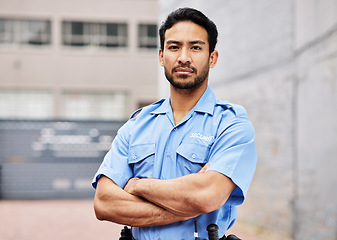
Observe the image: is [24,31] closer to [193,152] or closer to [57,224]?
[57,224]

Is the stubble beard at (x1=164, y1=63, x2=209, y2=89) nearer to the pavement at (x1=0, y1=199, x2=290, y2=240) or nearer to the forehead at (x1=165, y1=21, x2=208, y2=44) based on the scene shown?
the forehead at (x1=165, y1=21, x2=208, y2=44)

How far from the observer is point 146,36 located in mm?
27953

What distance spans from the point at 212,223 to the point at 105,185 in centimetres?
55

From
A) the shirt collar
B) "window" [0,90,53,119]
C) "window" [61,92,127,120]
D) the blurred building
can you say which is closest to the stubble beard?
the shirt collar

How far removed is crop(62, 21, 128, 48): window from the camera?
27250mm

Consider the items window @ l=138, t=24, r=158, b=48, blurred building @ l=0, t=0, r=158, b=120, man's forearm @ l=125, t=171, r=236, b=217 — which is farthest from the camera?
window @ l=138, t=24, r=158, b=48

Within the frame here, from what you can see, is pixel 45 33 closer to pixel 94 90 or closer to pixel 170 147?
pixel 94 90

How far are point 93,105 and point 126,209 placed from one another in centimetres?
2535

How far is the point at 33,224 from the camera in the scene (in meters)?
9.90

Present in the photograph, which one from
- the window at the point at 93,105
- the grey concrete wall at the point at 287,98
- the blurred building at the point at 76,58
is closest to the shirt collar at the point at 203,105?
the grey concrete wall at the point at 287,98

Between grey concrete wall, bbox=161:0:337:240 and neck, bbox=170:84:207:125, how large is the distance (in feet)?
11.6

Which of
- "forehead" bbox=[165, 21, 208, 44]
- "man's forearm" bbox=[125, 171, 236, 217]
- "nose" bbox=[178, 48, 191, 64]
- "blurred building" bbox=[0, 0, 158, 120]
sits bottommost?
"man's forearm" bbox=[125, 171, 236, 217]

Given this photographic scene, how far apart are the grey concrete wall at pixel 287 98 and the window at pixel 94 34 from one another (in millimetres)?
18790

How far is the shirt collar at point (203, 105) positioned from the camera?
2.34 meters
